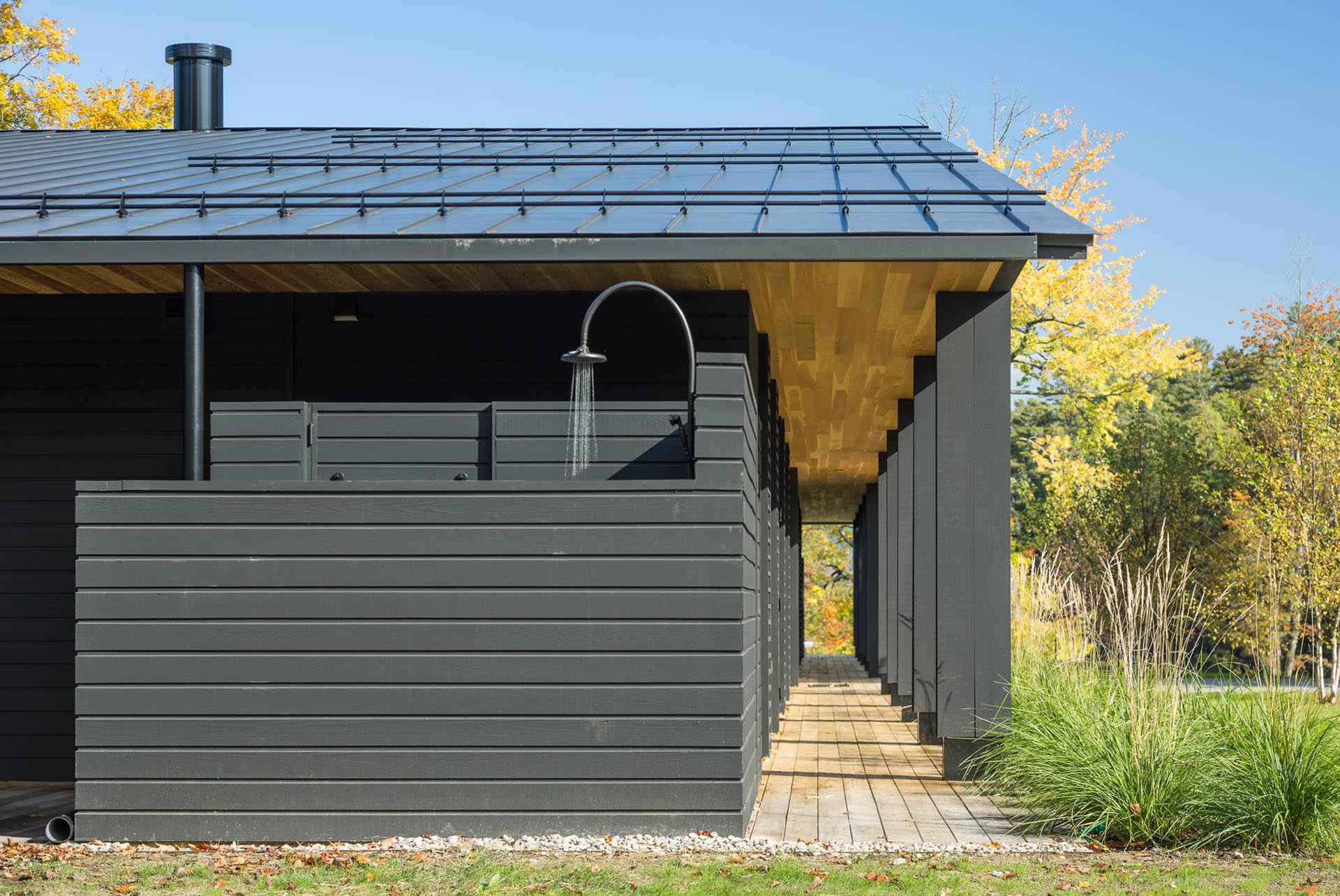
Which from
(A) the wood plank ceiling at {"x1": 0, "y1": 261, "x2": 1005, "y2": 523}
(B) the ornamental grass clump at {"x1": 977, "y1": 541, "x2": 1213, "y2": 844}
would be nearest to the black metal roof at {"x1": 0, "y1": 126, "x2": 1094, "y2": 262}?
(A) the wood plank ceiling at {"x1": 0, "y1": 261, "x2": 1005, "y2": 523}

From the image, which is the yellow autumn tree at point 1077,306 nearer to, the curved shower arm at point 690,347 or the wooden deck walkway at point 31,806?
the curved shower arm at point 690,347

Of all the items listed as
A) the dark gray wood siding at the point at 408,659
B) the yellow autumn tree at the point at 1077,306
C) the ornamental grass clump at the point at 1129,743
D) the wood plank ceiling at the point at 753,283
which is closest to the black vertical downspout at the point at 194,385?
the dark gray wood siding at the point at 408,659

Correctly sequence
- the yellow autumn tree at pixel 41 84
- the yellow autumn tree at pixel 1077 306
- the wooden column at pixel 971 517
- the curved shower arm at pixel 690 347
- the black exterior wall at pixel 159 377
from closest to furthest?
the curved shower arm at pixel 690 347 < the wooden column at pixel 971 517 < the black exterior wall at pixel 159 377 < the yellow autumn tree at pixel 41 84 < the yellow autumn tree at pixel 1077 306

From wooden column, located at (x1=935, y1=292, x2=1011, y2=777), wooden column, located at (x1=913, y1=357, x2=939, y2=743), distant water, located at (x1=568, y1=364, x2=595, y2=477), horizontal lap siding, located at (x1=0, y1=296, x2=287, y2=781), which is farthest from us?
wooden column, located at (x1=913, y1=357, x2=939, y2=743)

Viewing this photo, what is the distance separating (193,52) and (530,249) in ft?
24.1

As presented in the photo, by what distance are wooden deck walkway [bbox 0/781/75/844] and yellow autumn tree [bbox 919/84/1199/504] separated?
16925mm

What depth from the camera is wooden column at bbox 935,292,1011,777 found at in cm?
678

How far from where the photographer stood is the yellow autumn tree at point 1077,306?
21.8m

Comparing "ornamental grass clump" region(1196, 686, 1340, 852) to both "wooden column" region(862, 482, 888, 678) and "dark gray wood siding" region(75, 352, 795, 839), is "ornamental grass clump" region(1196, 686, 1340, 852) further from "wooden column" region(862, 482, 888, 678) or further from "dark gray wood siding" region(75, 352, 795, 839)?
"wooden column" region(862, 482, 888, 678)

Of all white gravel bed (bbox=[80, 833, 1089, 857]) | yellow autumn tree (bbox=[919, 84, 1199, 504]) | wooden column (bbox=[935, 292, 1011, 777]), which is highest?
yellow autumn tree (bbox=[919, 84, 1199, 504])

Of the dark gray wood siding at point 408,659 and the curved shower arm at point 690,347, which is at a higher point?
the curved shower arm at point 690,347

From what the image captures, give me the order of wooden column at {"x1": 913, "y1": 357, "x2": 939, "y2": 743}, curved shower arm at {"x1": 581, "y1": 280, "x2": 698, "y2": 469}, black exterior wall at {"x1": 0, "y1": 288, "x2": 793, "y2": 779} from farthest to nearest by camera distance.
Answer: wooden column at {"x1": 913, "y1": 357, "x2": 939, "y2": 743}, black exterior wall at {"x1": 0, "y1": 288, "x2": 793, "y2": 779}, curved shower arm at {"x1": 581, "y1": 280, "x2": 698, "y2": 469}

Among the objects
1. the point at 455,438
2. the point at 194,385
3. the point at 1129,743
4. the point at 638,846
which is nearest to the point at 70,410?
the point at 194,385

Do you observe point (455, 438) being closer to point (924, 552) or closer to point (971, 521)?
point (971, 521)
